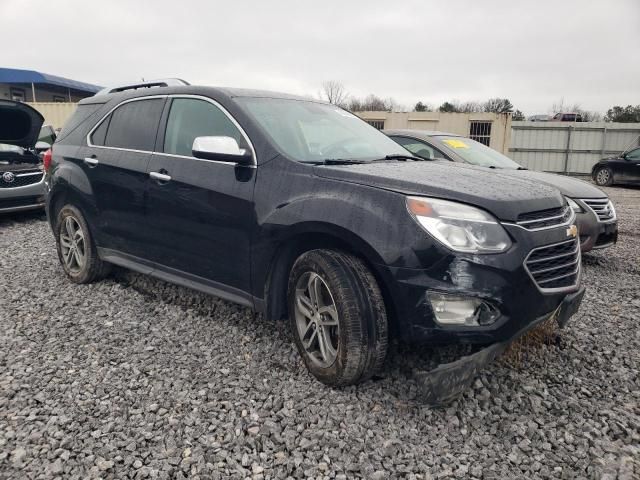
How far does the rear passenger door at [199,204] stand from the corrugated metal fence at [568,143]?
64.6 feet

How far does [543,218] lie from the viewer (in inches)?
101

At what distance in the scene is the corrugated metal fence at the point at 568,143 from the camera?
20.2 metres

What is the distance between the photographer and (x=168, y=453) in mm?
2209

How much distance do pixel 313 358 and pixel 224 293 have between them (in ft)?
2.55

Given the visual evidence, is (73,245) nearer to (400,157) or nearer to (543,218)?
(400,157)

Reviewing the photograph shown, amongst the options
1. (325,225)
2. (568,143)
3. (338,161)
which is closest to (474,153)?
(338,161)

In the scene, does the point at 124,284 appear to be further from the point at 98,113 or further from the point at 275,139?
the point at 275,139

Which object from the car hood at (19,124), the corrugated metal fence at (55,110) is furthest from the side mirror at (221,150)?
the corrugated metal fence at (55,110)

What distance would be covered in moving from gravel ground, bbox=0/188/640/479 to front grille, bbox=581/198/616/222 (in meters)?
1.73

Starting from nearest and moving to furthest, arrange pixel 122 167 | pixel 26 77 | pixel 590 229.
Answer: pixel 122 167
pixel 590 229
pixel 26 77

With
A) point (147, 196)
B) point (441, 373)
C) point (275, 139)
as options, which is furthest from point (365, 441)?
point (147, 196)

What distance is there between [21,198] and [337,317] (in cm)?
703

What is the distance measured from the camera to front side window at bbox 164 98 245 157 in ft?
10.7

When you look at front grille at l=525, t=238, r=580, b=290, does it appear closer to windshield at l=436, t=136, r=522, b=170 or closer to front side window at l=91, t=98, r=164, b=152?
front side window at l=91, t=98, r=164, b=152
